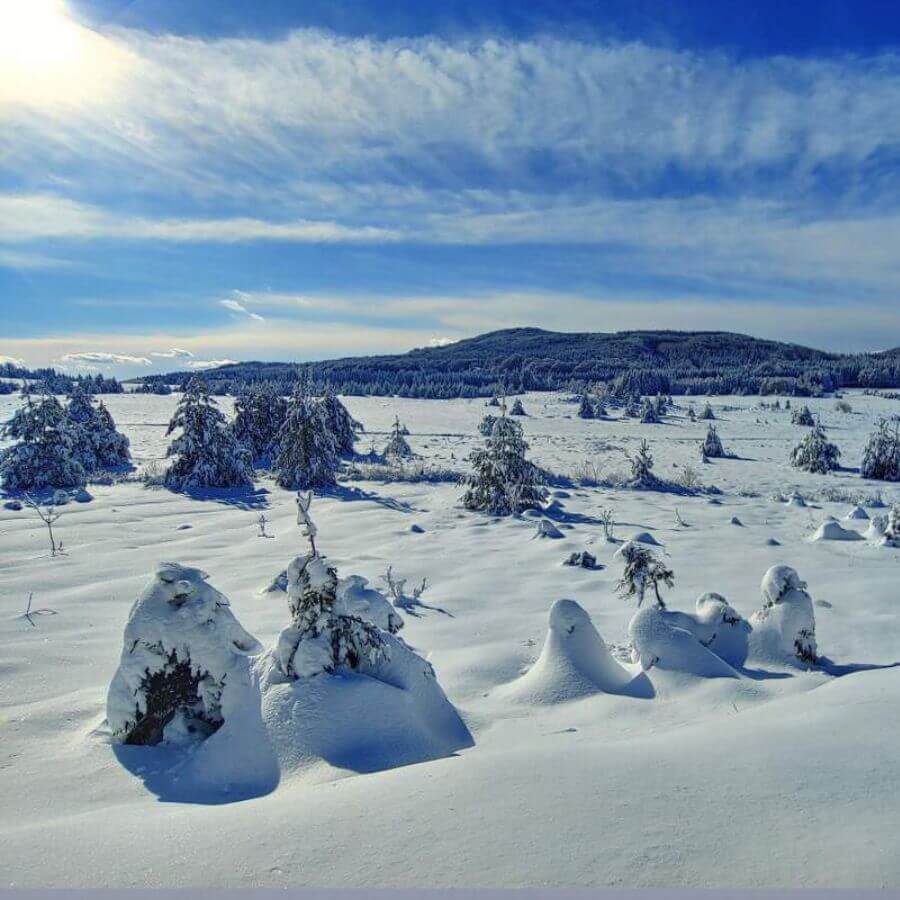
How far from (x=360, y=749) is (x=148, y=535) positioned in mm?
10734

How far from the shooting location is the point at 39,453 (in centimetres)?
1992

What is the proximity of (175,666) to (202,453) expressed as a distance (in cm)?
1790

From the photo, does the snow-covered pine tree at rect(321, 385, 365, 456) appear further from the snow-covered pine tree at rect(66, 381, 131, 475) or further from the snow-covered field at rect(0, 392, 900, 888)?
the snow-covered field at rect(0, 392, 900, 888)

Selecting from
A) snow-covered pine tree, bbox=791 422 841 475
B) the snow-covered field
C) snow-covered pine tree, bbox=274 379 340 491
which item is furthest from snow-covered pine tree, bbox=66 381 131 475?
snow-covered pine tree, bbox=791 422 841 475

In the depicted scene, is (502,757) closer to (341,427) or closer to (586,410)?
(341,427)

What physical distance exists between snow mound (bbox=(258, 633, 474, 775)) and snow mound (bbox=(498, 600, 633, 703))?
102cm

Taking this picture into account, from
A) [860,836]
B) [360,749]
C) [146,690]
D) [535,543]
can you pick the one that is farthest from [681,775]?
[535,543]

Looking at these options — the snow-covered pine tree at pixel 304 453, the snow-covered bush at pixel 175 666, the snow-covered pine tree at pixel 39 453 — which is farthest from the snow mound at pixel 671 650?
the snow-covered pine tree at pixel 39 453

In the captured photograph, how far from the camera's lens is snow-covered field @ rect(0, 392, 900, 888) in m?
2.44

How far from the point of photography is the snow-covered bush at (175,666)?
4.45m

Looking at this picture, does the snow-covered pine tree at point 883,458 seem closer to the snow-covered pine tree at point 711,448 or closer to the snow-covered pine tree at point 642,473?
the snow-covered pine tree at point 711,448

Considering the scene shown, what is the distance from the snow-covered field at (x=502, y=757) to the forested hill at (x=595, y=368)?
146 ft

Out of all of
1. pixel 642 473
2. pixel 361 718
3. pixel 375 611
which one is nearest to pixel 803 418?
pixel 642 473

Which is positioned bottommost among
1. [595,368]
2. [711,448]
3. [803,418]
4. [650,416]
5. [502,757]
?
[502,757]
